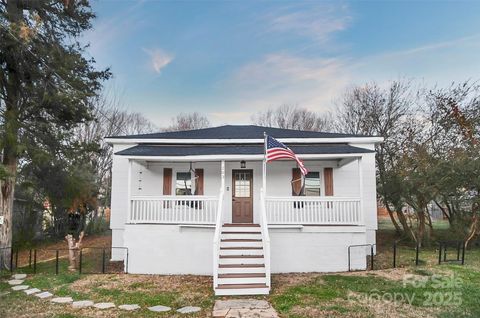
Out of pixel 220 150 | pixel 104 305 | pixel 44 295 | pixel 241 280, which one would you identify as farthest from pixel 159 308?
pixel 220 150

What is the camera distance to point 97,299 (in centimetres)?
718

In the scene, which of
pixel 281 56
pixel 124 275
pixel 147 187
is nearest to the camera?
pixel 124 275

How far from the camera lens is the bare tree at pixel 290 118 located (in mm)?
31938

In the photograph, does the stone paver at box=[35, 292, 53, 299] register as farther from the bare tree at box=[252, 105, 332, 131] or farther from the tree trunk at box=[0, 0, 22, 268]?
the bare tree at box=[252, 105, 332, 131]

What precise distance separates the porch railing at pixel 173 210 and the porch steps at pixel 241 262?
79 cm

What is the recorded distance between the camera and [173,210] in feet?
33.7

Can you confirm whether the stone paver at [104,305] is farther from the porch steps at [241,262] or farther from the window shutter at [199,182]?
the window shutter at [199,182]

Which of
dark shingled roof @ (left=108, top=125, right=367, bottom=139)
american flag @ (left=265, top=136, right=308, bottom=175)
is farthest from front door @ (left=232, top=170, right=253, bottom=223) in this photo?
american flag @ (left=265, top=136, right=308, bottom=175)

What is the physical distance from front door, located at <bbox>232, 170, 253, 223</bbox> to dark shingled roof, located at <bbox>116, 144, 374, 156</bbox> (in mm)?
1036

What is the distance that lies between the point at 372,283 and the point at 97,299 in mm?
6373

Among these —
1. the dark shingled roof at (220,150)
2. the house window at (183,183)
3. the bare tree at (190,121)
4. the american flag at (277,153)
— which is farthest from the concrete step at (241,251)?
the bare tree at (190,121)

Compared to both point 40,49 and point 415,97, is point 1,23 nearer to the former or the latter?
point 40,49

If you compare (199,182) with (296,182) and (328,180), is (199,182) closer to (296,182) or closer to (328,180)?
(296,182)

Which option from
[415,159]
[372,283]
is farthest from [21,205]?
[415,159]
